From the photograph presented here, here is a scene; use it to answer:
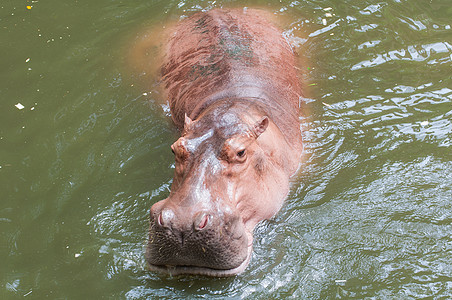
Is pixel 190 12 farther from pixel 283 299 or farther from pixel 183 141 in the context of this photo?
pixel 283 299

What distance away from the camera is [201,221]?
144 inches

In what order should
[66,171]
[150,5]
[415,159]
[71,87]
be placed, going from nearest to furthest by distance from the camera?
1. [415,159]
2. [66,171]
3. [71,87]
4. [150,5]

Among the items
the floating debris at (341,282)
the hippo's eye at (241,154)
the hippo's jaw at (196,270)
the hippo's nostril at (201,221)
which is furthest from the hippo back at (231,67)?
the hippo's nostril at (201,221)

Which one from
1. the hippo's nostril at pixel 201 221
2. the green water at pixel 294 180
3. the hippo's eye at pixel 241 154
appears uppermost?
the hippo's eye at pixel 241 154

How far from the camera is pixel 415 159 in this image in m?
5.38

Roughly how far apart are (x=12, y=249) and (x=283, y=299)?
8.72 ft

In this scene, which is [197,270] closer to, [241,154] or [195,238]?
[195,238]

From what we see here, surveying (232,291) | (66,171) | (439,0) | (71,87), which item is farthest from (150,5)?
(232,291)

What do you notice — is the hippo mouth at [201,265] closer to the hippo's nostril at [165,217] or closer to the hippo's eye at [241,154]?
the hippo's nostril at [165,217]

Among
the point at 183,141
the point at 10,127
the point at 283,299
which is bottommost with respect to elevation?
the point at 283,299

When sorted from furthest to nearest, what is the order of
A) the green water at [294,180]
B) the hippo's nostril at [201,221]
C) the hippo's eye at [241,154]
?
1. the green water at [294,180]
2. the hippo's eye at [241,154]
3. the hippo's nostril at [201,221]

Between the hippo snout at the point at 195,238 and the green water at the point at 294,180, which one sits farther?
the green water at the point at 294,180

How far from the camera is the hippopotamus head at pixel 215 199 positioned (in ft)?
12.3

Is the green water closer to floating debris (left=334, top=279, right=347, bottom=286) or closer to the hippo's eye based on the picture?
floating debris (left=334, top=279, right=347, bottom=286)
